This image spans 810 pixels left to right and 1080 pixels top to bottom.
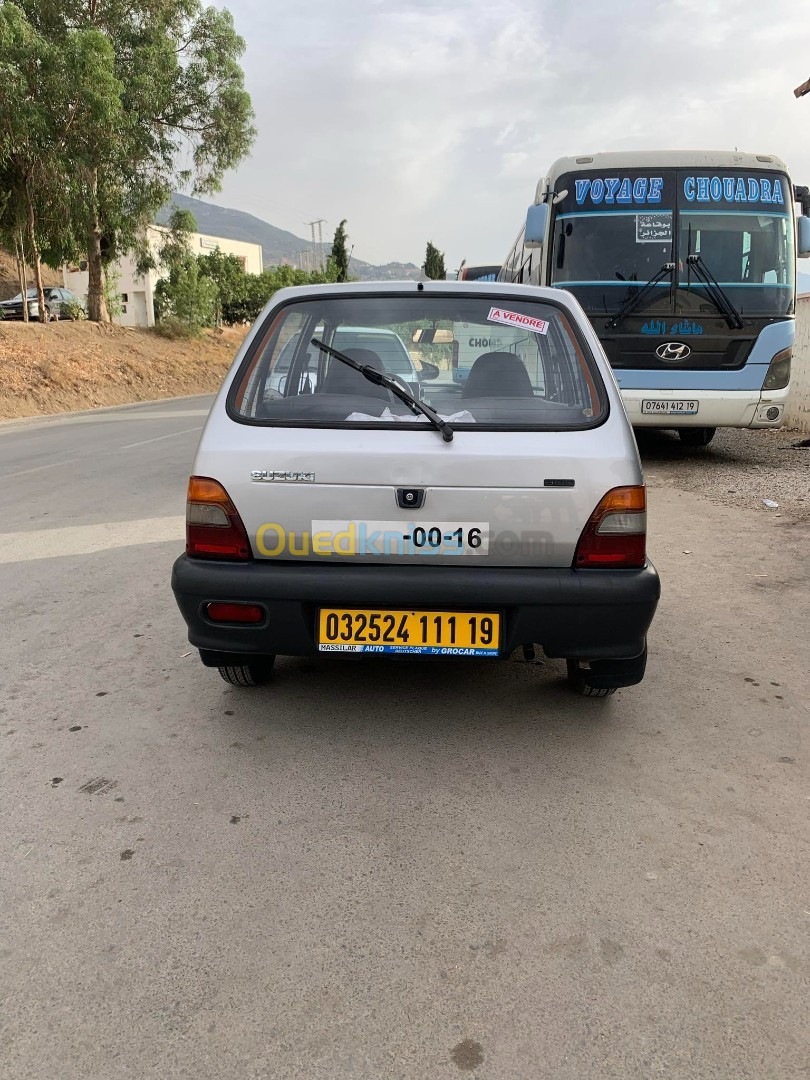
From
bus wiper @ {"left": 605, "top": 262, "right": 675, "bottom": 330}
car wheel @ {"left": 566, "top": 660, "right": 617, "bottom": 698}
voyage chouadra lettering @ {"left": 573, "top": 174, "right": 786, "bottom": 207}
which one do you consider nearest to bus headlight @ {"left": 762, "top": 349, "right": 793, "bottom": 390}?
bus wiper @ {"left": 605, "top": 262, "right": 675, "bottom": 330}

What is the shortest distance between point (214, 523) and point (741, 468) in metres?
8.49

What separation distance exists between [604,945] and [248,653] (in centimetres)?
165

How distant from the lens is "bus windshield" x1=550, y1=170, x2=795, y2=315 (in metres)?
9.51

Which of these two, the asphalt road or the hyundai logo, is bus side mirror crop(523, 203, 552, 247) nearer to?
the hyundai logo

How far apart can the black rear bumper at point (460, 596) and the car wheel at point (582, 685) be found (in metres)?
0.42

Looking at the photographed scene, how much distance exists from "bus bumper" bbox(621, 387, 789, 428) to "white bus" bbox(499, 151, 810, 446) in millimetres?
11

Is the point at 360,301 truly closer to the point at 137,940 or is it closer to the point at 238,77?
the point at 137,940

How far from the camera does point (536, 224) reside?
9.69 m

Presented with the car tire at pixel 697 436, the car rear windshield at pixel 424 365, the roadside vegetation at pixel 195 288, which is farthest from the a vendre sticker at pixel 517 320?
the roadside vegetation at pixel 195 288

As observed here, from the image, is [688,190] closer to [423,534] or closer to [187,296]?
[423,534]

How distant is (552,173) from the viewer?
33.4 ft

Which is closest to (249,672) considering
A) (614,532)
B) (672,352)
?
(614,532)

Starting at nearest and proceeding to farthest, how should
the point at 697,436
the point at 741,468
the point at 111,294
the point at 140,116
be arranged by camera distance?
the point at 741,468, the point at 697,436, the point at 140,116, the point at 111,294

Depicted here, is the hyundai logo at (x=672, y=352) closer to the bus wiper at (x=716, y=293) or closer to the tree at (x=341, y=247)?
the bus wiper at (x=716, y=293)
